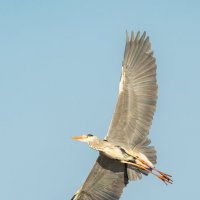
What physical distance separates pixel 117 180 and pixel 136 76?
2557mm

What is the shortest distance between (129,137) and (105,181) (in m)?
1.23

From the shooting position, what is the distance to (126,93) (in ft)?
38.4

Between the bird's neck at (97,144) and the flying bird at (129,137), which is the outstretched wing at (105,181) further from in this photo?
the bird's neck at (97,144)

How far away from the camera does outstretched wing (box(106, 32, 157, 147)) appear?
11.6 meters

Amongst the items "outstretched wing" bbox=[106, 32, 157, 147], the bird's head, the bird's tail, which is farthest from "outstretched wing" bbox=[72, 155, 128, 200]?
"outstretched wing" bbox=[106, 32, 157, 147]

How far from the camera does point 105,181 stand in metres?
12.0

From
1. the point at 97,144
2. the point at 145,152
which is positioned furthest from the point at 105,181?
the point at 145,152

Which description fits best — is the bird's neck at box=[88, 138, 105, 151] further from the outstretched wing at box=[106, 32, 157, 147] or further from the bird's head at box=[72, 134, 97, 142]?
the outstretched wing at box=[106, 32, 157, 147]

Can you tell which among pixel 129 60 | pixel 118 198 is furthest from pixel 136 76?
pixel 118 198

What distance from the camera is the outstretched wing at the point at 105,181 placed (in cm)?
1189

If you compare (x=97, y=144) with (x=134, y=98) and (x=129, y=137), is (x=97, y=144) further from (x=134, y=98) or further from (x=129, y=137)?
(x=134, y=98)

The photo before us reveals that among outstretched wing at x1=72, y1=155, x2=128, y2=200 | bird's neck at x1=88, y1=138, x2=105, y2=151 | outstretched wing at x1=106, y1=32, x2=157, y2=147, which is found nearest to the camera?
bird's neck at x1=88, y1=138, x2=105, y2=151

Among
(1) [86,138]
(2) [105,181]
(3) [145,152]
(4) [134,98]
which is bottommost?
(2) [105,181]

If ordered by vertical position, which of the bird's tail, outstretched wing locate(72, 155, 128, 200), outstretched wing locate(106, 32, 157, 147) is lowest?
outstretched wing locate(72, 155, 128, 200)
